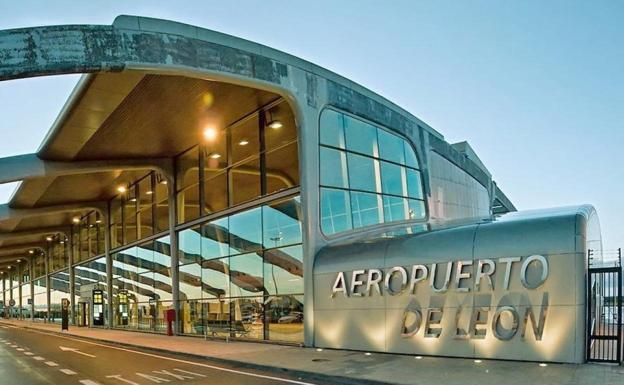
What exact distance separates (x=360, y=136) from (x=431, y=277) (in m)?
8.42

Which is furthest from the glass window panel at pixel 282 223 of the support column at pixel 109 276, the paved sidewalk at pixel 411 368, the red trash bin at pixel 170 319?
the support column at pixel 109 276

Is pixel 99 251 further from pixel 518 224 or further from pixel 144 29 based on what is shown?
pixel 518 224

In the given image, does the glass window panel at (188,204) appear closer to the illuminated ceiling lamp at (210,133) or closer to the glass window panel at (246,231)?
the illuminated ceiling lamp at (210,133)

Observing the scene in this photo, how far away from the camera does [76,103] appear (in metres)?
18.8

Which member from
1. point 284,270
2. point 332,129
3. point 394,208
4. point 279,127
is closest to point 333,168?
point 332,129

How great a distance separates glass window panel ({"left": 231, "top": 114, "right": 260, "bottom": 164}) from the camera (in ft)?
70.9

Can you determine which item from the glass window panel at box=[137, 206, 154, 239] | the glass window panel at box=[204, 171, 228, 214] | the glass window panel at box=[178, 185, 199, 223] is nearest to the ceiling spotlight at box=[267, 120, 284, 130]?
the glass window panel at box=[204, 171, 228, 214]

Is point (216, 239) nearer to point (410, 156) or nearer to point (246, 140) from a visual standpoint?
point (246, 140)

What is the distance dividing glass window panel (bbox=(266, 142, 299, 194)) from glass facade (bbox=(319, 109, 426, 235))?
0.95 m

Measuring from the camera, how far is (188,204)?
87.4ft

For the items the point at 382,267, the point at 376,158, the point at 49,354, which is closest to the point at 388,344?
the point at 382,267

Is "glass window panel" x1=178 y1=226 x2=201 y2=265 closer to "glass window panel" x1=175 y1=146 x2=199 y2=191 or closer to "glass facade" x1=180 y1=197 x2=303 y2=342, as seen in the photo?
"glass facade" x1=180 y1=197 x2=303 y2=342

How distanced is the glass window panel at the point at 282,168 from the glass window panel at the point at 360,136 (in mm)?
2338

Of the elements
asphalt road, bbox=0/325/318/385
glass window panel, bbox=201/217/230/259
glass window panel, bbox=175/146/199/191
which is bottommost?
asphalt road, bbox=0/325/318/385
